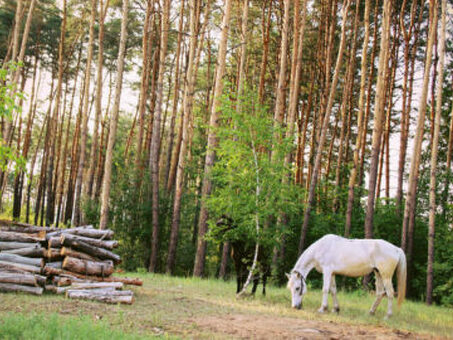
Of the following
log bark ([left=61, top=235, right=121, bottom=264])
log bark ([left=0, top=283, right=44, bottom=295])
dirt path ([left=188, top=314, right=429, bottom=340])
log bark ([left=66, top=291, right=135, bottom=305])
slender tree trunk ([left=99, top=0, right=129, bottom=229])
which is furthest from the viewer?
slender tree trunk ([left=99, top=0, right=129, bottom=229])

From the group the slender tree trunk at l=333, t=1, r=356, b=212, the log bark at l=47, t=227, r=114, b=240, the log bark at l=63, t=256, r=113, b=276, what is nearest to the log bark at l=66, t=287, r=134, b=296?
the log bark at l=63, t=256, r=113, b=276

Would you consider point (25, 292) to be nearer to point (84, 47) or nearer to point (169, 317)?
point (169, 317)

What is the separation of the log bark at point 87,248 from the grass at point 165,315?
117 cm

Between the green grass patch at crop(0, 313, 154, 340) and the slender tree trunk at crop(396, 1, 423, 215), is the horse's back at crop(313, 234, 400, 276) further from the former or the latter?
A: the slender tree trunk at crop(396, 1, 423, 215)

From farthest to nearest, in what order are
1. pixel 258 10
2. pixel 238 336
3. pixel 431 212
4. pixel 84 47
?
1. pixel 84 47
2. pixel 258 10
3. pixel 431 212
4. pixel 238 336

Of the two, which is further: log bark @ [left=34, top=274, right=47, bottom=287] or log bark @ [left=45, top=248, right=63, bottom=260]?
log bark @ [left=45, top=248, right=63, bottom=260]

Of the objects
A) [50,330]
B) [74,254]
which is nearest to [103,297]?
[74,254]

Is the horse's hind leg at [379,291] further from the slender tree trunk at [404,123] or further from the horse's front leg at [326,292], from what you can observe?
the slender tree trunk at [404,123]

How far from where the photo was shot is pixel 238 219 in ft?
37.0

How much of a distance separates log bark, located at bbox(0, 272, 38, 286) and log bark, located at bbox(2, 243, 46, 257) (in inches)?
46.0

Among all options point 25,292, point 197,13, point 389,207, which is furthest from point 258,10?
point 25,292

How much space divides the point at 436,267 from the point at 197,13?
1195 cm

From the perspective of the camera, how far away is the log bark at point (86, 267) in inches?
400

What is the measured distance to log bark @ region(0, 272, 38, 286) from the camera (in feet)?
28.7
